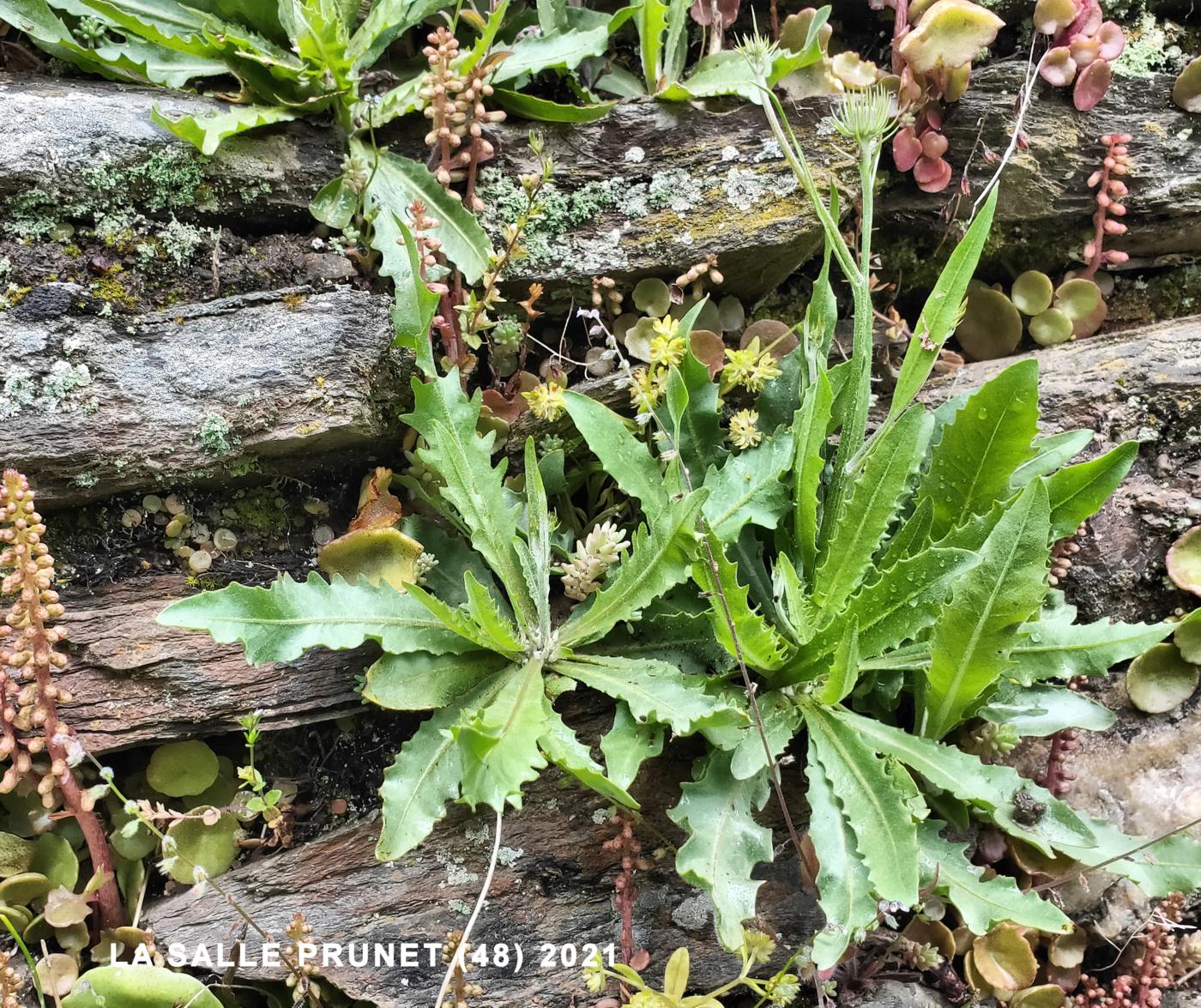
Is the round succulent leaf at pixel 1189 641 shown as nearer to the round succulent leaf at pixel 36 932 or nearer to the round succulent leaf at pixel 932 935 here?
the round succulent leaf at pixel 932 935

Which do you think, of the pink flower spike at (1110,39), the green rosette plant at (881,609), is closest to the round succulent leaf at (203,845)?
the green rosette plant at (881,609)

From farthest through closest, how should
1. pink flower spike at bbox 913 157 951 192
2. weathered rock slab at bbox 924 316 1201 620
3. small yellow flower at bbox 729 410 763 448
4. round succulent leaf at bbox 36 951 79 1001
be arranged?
pink flower spike at bbox 913 157 951 192
weathered rock slab at bbox 924 316 1201 620
small yellow flower at bbox 729 410 763 448
round succulent leaf at bbox 36 951 79 1001

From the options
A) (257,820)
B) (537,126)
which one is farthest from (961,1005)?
(537,126)

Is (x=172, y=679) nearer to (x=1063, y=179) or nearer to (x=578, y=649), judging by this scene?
(x=578, y=649)

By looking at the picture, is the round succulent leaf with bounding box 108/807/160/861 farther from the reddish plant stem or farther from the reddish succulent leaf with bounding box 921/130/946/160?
the reddish plant stem

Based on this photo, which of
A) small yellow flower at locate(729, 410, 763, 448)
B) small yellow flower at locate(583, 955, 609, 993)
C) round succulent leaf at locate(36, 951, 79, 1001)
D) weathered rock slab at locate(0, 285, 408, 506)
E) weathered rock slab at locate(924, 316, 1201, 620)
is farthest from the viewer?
weathered rock slab at locate(924, 316, 1201, 620)

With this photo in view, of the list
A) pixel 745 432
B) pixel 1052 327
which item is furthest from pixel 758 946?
pixel 1052 327

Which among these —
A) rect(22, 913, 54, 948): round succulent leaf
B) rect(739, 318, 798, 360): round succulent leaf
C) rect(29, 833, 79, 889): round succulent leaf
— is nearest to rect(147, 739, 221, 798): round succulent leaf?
rect(29, 833, 79, 889): round succulent leaf
